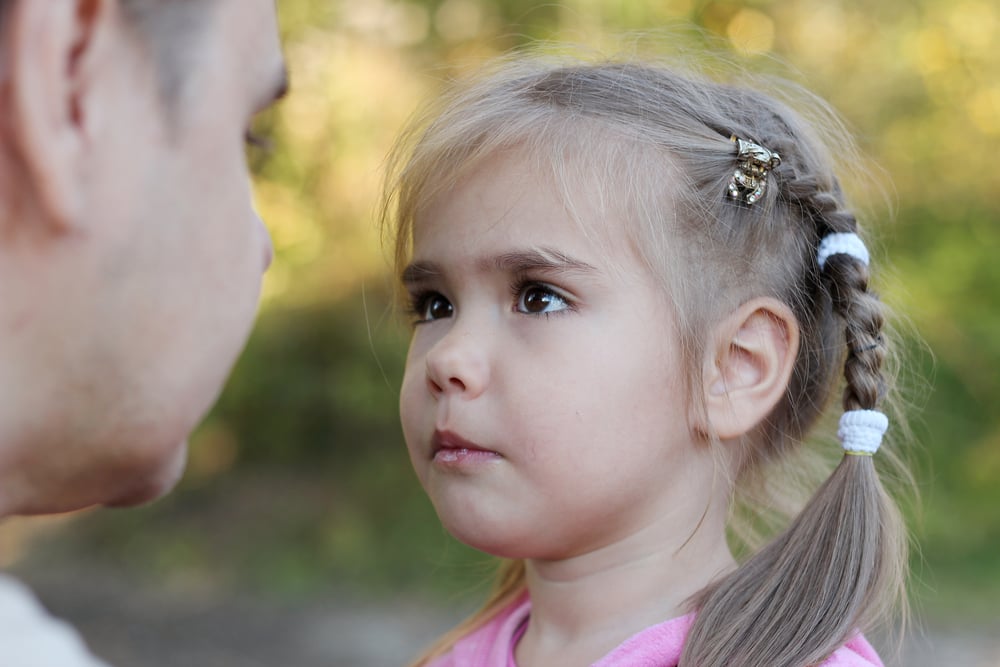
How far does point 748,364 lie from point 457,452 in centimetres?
56

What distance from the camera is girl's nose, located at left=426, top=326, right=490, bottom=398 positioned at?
6.27 ft

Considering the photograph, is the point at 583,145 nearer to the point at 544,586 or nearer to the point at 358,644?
the point at 544,586

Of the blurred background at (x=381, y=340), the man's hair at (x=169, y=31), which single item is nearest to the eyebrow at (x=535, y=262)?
the man's hair at (x=169, y=31)

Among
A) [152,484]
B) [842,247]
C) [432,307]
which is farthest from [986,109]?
[152,484]

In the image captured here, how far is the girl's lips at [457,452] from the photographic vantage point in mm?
1930

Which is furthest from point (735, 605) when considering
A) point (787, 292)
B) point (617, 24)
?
point (617, 24)

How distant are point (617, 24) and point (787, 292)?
295 centimetres

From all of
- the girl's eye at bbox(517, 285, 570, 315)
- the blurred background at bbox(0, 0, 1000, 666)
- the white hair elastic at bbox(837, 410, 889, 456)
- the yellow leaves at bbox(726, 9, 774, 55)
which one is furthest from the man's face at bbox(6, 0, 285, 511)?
the yellow leaves at bbox(726, 9, 774, 55)

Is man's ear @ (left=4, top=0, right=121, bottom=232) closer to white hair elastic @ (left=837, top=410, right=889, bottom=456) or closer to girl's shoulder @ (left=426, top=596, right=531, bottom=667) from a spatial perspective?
girl's shoulder @ (left=426, top=596, right=531, bottom=667)

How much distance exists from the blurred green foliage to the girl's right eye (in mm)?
3009

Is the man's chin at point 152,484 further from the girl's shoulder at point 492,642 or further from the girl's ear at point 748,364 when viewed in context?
the girl's ear at point 748,364

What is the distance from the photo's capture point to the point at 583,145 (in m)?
2.02

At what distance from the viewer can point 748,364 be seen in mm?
2070

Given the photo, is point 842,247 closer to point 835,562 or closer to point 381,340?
point 835,562
